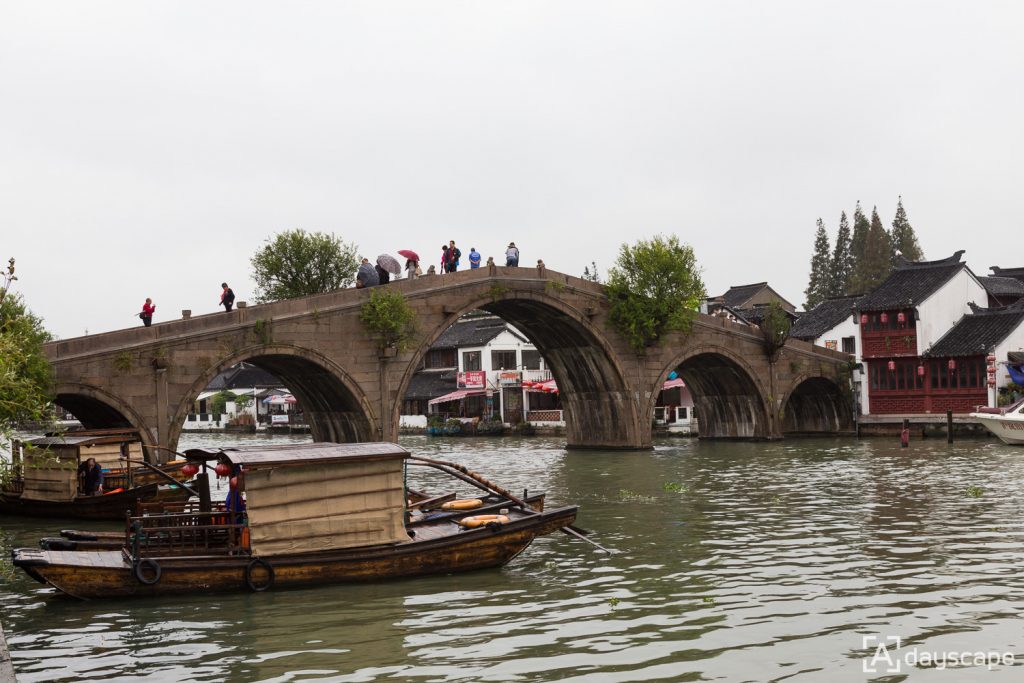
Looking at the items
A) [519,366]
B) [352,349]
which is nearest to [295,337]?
[352,349]

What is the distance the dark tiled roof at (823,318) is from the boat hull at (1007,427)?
48.7 feet

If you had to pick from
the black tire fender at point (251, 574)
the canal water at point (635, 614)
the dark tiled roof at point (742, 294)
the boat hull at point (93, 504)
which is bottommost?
the canal water at point (635, 614)

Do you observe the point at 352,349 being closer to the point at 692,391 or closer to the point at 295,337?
the point at 295,337

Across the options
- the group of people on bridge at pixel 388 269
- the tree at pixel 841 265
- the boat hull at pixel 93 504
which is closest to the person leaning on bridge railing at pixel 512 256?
the group of people on bridge at pixel 388 269

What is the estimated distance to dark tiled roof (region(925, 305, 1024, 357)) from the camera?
150 ft

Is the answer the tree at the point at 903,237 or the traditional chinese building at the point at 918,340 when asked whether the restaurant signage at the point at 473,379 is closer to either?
the traditional chinese building at the point at 918,340

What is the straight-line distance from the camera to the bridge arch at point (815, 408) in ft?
168

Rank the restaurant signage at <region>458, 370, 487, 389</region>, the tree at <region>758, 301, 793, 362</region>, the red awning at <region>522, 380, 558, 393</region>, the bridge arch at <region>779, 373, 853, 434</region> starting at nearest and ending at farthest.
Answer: the tree at <region>758, 301, 793, 362</region> → the bridge arch at <region>779, 373, 853, 434</region> → the red awning at <region>522, 380, 558, 393</region> → the restaurant signage at <region>458, 370, 487, 389</region>

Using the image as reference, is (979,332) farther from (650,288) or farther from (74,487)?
(74,487)

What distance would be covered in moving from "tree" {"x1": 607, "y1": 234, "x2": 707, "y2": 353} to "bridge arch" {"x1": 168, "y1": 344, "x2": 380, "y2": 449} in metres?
11.8

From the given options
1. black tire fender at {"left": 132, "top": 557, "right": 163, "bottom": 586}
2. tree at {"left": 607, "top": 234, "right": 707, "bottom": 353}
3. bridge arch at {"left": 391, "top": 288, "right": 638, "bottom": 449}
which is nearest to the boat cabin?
black tire fender at {"left": 132, "top": 557, "right": 163, "bottom": 586}

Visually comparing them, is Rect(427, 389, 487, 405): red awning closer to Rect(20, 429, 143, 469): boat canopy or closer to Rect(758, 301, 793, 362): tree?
Rect(758, 301, 793, 362): tree

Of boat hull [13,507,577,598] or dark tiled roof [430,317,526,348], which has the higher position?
dark tiled roof [430,317,526,348]

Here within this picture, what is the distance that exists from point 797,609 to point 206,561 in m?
7.53
